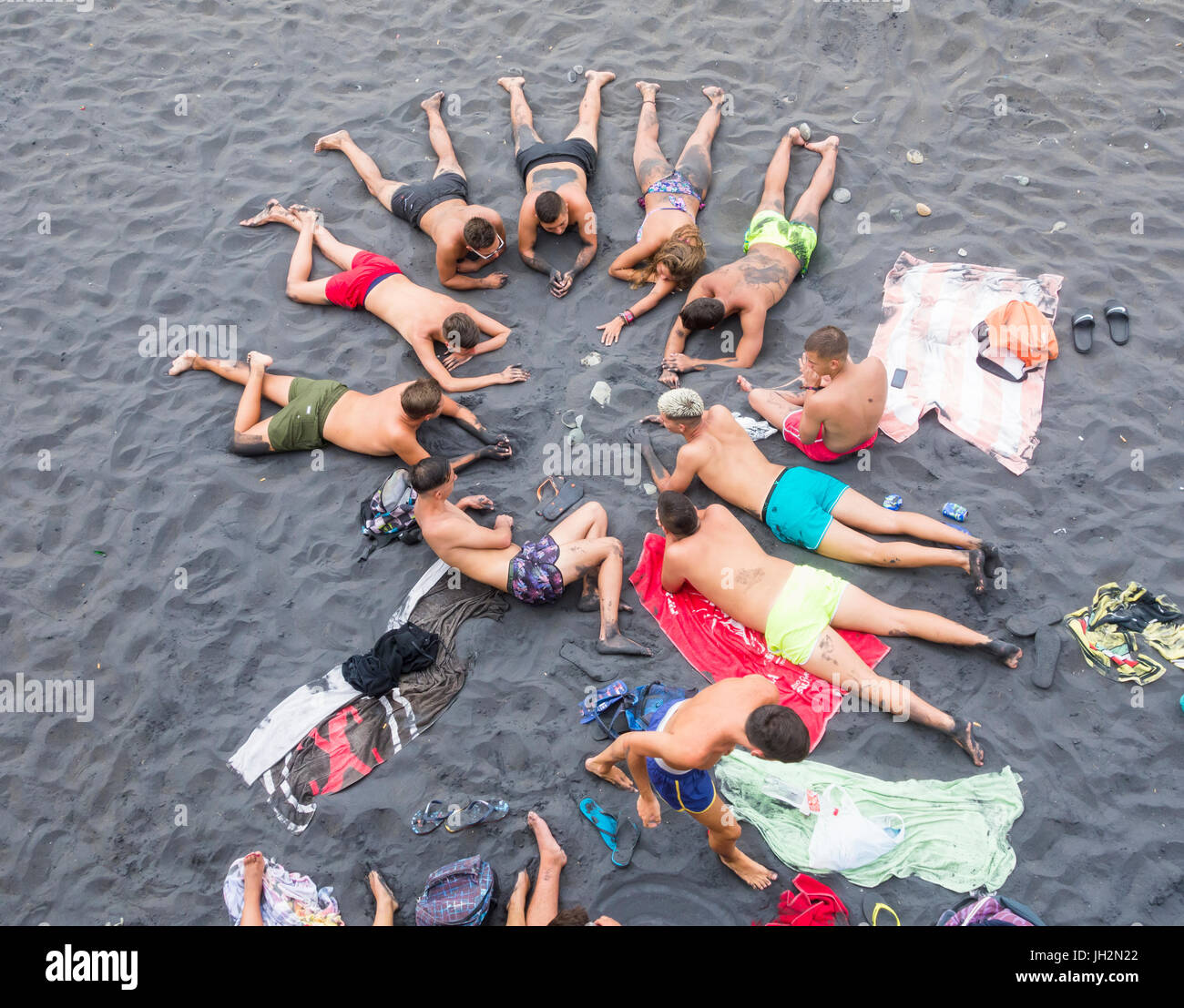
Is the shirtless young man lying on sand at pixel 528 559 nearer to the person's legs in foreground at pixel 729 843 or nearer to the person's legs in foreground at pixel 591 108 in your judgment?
the person's legs in foreground at pixel 729 843

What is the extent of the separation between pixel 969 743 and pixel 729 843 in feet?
5.16

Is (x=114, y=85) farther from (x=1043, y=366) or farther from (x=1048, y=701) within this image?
(x=1048, y=701)

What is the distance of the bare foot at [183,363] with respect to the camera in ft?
22.5

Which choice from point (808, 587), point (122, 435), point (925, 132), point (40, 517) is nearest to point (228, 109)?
point (122, 435)

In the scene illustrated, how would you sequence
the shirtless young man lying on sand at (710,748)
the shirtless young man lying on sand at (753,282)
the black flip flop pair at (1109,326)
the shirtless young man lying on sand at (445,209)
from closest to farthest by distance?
1. the shirtless young man lying on sand at (710,748)
2. the black flip flop pair at (1109,326)
3. the shirtless young man lying on sand at (753,282)
4. the shirtless young man lying on sand at (445,209)

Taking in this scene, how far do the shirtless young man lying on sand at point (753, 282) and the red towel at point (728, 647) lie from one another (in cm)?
174

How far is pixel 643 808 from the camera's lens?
183 inches

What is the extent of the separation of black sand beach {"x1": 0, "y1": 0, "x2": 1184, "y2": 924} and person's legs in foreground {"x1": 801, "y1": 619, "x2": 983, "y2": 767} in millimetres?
125

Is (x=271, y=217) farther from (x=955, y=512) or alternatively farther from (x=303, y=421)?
(x=955, y=512)

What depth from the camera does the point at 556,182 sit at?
740 centimetres

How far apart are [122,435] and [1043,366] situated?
23.6ft

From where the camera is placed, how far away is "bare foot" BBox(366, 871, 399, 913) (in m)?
4.64

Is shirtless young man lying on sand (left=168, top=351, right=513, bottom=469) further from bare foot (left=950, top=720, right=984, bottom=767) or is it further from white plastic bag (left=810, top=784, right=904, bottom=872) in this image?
bare foot (left=950, top=720, right=984, bottom=767)

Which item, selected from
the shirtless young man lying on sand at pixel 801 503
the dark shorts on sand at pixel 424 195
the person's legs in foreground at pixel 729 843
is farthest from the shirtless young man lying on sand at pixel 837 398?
the dark shorts on sand at pixel 424 195
